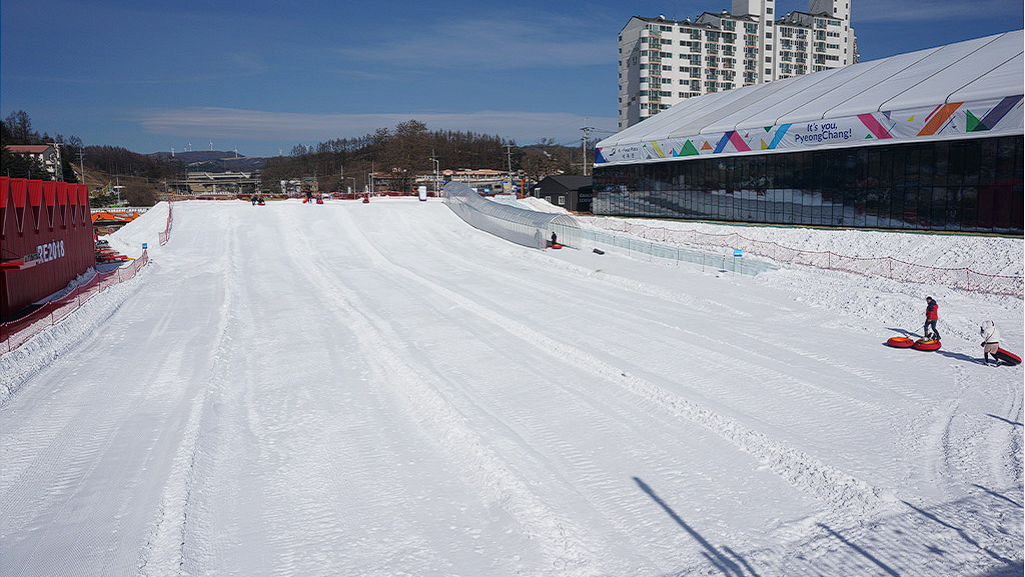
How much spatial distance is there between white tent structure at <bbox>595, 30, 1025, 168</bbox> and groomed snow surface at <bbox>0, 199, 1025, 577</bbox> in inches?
468

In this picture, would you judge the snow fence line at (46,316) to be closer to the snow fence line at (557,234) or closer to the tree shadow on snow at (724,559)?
the tree shadow on snow at (724,559)

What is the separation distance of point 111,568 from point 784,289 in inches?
774

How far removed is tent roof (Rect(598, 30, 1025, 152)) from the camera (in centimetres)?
2853

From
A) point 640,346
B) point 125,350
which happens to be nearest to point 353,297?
point 125,350

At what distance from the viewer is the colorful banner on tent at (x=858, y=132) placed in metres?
26.3

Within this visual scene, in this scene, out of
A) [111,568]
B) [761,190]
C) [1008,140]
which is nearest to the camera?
[111,568]

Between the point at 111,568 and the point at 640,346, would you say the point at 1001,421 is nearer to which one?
the point at 640,346

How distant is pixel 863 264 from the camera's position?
2581 centimetres

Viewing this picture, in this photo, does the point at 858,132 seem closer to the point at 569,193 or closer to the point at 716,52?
the point at 569,193

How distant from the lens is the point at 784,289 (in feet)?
69.0

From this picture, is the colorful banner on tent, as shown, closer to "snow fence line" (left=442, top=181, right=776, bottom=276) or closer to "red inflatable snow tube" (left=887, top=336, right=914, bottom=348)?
"snow fence line" (left=442, top=181, right=776, bottom=276)

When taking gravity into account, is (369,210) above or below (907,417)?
above

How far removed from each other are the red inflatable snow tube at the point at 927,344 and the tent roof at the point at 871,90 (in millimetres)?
18196

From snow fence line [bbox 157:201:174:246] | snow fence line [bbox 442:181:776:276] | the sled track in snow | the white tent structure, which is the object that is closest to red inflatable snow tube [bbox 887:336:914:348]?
the sled track in snow
